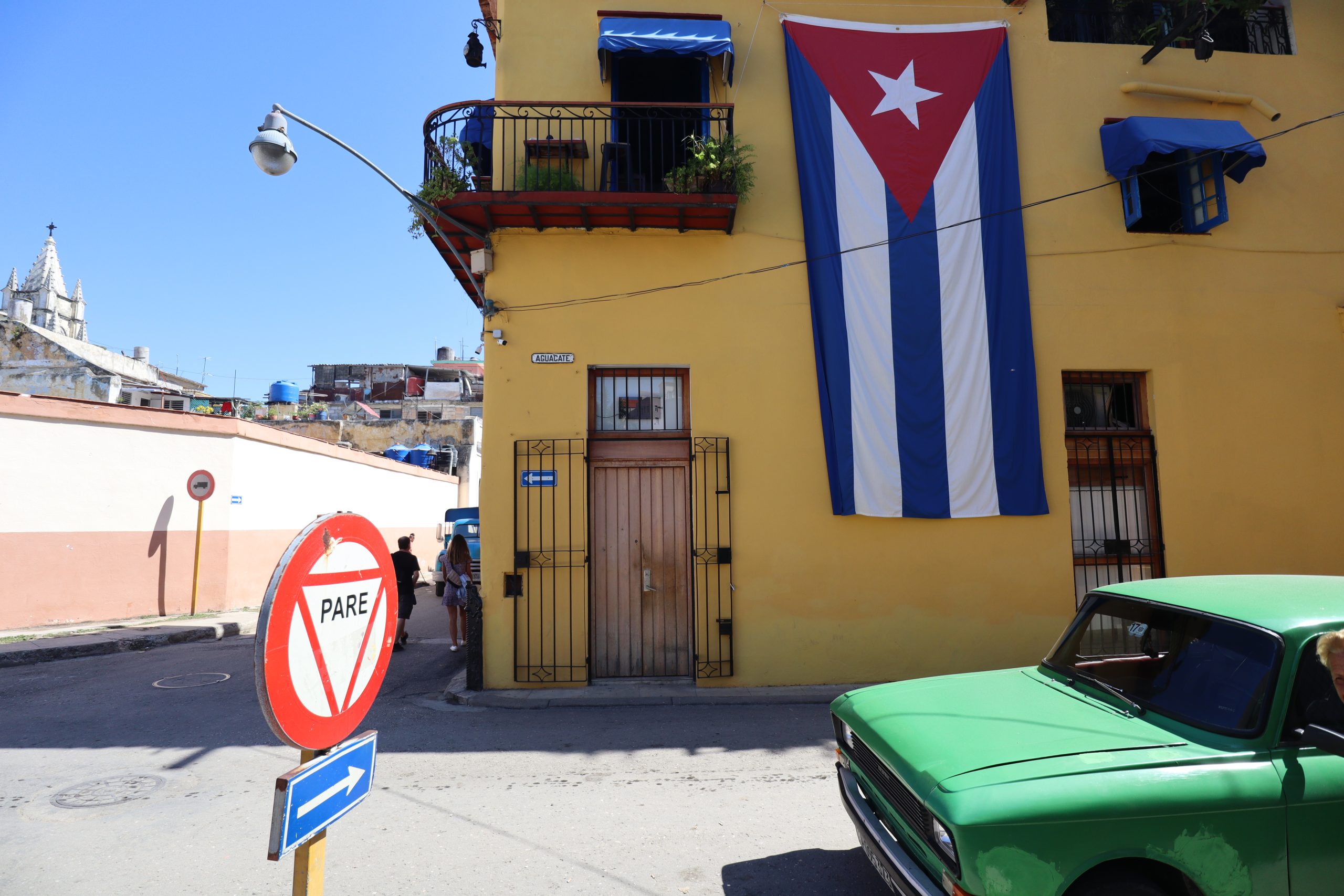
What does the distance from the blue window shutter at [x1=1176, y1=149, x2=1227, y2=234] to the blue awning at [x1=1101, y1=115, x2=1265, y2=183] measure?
16 cm

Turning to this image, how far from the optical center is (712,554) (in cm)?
835

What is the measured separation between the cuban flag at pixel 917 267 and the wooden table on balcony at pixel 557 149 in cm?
268

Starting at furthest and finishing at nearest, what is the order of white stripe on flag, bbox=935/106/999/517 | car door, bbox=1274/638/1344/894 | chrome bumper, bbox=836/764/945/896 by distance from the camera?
1. white stripe on flag, bbox=935/106/999/517
2. chrome bumper, bbox=836/764/945/896
3. car door, bbox=1274/638/1344/894

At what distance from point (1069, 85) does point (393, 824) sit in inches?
442

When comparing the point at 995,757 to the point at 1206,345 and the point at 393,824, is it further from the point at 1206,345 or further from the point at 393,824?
the point at 1206,345

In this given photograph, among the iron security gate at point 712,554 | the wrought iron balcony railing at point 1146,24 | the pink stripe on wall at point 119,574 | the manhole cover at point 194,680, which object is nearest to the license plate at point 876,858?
the iron security gate at point 712,554

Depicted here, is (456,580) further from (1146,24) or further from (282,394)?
(282,394)

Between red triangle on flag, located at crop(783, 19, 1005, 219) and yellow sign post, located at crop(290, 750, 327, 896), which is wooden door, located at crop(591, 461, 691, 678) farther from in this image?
yellow sign post, located at crop(290, 750, 327, 896)

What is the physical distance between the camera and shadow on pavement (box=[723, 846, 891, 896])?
12.5ft

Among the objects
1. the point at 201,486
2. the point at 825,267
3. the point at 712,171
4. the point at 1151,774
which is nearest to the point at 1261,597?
the point at 1151,774

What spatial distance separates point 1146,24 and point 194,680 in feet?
49.4

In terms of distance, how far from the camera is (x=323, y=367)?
4872 cm

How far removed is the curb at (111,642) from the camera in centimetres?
931

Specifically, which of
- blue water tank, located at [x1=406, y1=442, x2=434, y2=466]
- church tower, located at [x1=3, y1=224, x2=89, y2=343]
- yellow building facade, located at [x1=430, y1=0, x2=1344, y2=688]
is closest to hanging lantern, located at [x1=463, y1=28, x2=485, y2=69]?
yellow building facade, located at [x1=430, y1=0, x2=1344, y2=688]
